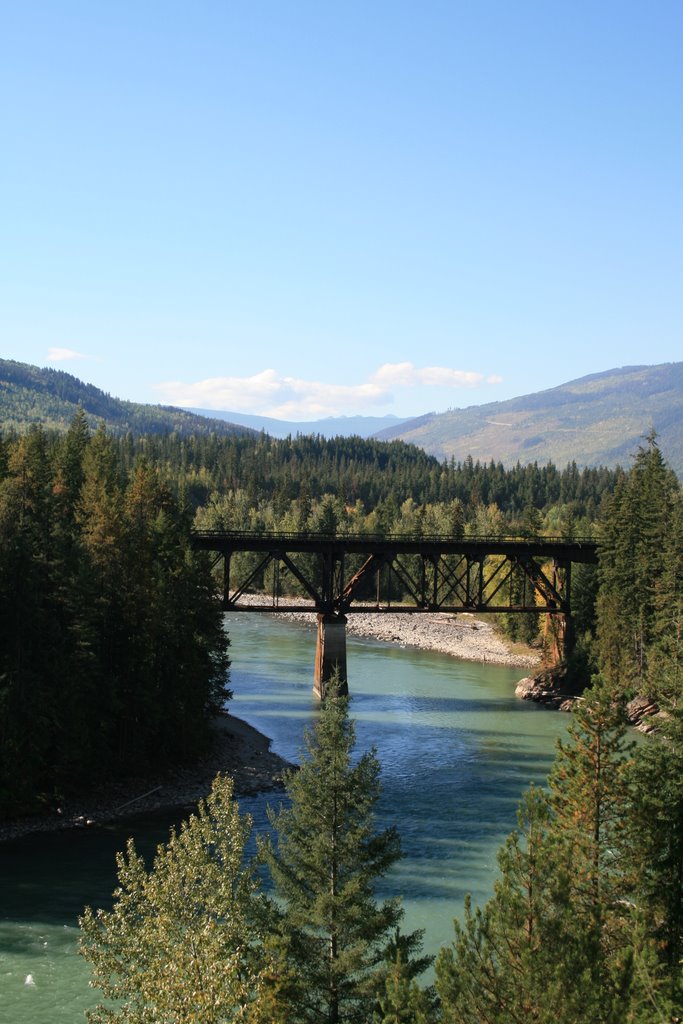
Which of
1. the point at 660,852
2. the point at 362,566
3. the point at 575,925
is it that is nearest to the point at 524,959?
the point at 575,925

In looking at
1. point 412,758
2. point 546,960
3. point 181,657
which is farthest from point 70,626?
point 546,960

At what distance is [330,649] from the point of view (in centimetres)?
7488

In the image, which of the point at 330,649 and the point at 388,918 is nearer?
the point at 388,918

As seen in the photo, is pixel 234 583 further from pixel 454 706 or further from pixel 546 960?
pixel 546 960

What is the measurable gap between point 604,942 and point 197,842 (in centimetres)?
951

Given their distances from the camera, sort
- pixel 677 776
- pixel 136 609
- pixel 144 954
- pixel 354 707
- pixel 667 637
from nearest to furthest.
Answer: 1. pixel 144 954
2. pixel 677 776
3. pixel 136 609
4. pixel 667 637
5. pixel 354 707

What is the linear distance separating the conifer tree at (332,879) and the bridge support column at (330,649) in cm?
5120

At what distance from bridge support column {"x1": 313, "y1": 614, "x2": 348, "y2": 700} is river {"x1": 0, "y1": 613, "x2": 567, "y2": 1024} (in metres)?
1.62

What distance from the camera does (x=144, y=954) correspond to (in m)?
19.6

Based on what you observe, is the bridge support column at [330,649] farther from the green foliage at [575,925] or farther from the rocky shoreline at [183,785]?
the green foliage at [575,925]

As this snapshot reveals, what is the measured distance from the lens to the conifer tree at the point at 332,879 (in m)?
21.6

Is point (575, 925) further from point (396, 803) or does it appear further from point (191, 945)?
point (396, 803)

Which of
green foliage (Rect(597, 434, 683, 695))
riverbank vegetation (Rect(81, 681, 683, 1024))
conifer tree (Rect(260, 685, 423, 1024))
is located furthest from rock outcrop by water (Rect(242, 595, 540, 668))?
conifer tree (Rect(260, 685, 423, 1024))

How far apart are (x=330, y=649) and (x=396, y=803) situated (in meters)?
26.7
